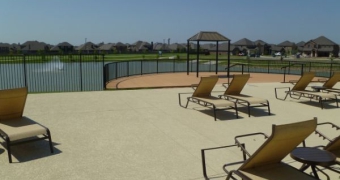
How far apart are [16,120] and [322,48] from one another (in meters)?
99.7

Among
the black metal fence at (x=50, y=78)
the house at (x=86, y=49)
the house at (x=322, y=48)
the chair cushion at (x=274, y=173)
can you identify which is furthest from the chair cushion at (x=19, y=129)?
the house at (x=322, y=48)

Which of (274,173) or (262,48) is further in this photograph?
(262,48)

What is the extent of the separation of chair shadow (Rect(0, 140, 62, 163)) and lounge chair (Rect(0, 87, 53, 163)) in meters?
0.12

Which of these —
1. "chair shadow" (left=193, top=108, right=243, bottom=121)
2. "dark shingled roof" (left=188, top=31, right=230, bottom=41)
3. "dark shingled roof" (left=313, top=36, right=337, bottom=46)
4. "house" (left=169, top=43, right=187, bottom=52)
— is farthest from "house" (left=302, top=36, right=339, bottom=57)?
"chair shadow" (left=193, top=108, right=243, bottom=121)

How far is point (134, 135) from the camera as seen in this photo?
6.23 m

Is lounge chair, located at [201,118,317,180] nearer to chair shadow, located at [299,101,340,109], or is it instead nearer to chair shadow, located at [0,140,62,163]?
chair shadow, located at [0,140,62,163]

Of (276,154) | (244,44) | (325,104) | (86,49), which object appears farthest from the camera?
(244,44)

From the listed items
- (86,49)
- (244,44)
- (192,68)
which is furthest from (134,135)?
(244,44)

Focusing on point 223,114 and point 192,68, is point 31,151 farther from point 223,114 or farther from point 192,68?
point 192,68

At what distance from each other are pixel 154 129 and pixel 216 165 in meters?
2.25

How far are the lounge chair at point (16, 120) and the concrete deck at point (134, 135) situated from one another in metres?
0.34

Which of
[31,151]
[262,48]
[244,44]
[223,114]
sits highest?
[244,44]

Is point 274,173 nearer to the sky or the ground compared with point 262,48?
nearer to the ground

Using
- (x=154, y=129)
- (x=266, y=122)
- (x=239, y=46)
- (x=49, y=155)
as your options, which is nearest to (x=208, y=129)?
(x=154, y=129)
